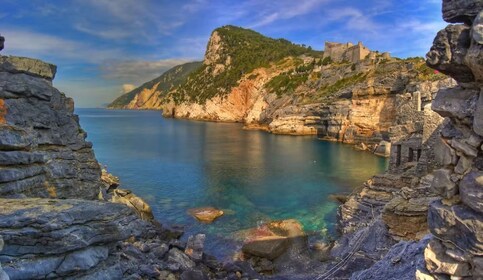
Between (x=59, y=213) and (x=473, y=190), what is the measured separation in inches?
389

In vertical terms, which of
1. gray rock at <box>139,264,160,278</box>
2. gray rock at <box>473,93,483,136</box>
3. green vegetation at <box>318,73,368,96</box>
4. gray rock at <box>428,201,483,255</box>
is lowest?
gray rock at <box>139,264,160,278</box>

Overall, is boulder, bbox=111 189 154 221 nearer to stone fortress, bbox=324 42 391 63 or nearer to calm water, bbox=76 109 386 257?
calm water, bbox=76 109 386 257

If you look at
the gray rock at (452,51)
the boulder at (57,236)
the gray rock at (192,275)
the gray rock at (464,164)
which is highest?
the gray rock at (452,51)

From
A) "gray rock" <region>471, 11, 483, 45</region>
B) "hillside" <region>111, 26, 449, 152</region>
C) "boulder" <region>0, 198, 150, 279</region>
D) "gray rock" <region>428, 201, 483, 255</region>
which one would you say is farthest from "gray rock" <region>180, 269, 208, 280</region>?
"hillside" <region>111, 26, 449, 152</region>

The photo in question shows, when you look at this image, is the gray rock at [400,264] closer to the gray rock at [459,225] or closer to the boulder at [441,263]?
the boulder at [441,263]

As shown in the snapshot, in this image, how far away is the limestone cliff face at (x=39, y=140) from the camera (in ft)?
43.2

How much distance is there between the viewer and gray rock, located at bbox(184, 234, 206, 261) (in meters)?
19.8

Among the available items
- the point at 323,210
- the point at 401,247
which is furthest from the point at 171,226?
the point at 401,247

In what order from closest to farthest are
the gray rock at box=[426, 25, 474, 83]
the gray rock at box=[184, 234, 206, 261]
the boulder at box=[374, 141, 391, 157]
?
the gray rock at box=[426, 25, 474, 83]
the gray rock at box=[184, 234, 206, 261]
the boulder at box=[374, 141, 391, 157]

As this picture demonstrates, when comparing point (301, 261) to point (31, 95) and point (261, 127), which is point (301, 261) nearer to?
point (31, 95)

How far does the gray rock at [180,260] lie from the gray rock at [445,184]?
44.5 ft

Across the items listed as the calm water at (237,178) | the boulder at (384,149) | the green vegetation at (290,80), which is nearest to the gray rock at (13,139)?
the calm water at (237,178)

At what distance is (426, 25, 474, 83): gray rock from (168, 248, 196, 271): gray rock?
14876 mm

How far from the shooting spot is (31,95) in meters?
16.2
